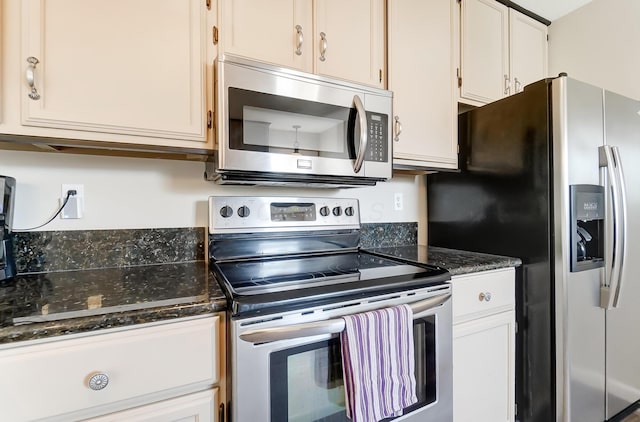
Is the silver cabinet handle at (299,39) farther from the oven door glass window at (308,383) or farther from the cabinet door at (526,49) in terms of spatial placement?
the cabinet door at (526,49)

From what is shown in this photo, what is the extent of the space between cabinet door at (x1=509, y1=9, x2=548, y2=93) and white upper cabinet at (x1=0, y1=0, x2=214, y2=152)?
6.02 feet

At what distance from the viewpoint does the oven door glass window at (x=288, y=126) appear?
1131mm

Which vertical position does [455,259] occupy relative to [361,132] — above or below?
below

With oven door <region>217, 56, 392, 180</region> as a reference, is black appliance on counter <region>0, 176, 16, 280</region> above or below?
below

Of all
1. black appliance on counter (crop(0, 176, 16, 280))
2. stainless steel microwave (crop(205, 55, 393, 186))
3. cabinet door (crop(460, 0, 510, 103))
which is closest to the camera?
black appliance on counter (crop(0, 176, 16, 280))

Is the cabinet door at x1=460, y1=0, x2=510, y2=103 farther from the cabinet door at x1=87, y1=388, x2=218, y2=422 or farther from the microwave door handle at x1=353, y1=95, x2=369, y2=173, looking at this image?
the cabinet door at x1=87, y1=388, x2=218, y2=422

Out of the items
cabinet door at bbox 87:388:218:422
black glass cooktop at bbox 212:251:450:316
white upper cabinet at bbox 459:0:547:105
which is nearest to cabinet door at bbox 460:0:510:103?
white upper cabinet at bbox 459:0:547:105

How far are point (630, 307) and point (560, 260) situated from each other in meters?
0.65

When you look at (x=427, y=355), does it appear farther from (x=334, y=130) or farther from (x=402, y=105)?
(x=402, y=105)

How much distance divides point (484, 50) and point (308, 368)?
1.93m

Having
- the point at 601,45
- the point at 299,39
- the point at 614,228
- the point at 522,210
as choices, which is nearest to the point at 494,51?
the point at 601,45

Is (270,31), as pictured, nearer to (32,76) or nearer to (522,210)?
(32,76)

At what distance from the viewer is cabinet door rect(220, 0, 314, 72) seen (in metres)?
1.17

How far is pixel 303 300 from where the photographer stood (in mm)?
874
